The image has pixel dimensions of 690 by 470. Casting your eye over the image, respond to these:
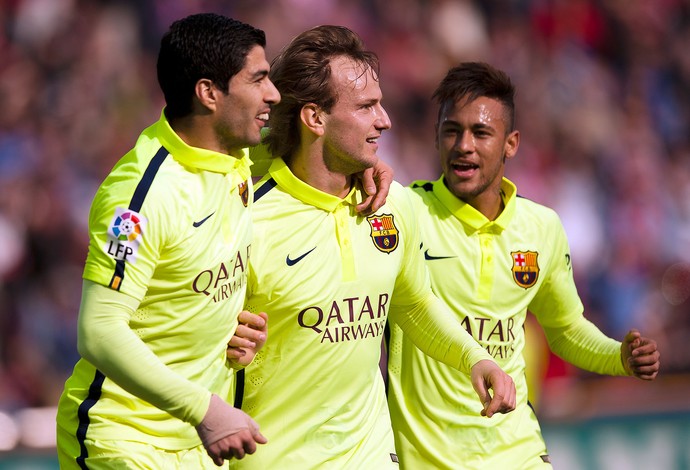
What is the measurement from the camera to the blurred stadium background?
9.22 metres

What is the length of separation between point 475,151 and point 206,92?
182 centimetres

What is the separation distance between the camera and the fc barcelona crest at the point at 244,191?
4.54m

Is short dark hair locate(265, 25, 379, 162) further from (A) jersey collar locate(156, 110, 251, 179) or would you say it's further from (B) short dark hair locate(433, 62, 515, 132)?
(B) short dark hair locate(433, 62, 515, 132)

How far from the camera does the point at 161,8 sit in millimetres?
10500

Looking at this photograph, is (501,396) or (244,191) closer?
(244,191)

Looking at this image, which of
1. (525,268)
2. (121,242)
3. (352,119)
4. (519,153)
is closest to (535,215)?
(525,268)

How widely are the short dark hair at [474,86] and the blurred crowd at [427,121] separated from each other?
444 centimetres

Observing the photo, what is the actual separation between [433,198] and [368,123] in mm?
984

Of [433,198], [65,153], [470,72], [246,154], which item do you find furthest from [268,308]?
[65,153]

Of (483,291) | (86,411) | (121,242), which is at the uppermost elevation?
(483,291)

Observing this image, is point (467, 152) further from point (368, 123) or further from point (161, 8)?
point (161, 8)

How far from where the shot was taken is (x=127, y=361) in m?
3.90

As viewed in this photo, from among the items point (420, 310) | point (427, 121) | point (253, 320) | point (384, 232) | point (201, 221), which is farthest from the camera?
point (427, 121)

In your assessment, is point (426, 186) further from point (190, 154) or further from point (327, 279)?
point (190, 154)
